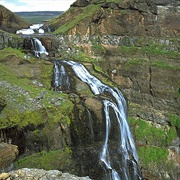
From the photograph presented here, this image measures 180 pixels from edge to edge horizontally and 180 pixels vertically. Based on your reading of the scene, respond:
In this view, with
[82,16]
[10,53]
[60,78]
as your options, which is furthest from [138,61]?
[10,53]

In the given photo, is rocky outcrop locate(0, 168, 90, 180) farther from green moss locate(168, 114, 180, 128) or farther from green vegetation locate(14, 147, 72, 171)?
green moss locate(168, 114, 180, 128)

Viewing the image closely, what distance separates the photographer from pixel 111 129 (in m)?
20.6

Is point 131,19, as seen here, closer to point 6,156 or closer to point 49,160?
point 49,160

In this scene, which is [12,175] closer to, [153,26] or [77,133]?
[77,133]

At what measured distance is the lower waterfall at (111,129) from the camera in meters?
20.0

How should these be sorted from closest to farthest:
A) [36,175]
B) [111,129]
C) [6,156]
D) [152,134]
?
[36,175], [6,156], [111,129], [152,134]

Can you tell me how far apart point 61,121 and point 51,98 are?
197 cm

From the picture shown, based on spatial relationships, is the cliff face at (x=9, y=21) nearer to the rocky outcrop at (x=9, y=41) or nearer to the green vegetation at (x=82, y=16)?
the green vegetation at (x=82, y=16)

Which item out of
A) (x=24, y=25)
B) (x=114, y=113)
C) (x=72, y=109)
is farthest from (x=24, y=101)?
(x=24, y=25)

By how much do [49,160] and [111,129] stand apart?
5.25 meters

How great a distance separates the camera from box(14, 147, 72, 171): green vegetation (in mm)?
17281

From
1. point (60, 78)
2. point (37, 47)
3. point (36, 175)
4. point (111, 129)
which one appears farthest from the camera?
point (37, 47)

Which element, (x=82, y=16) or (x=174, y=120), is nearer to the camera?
(x=174, y=120)

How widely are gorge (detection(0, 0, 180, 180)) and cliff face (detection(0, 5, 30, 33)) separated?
4.77m
